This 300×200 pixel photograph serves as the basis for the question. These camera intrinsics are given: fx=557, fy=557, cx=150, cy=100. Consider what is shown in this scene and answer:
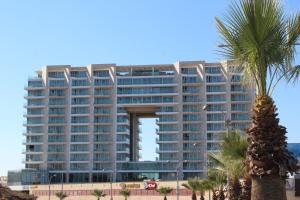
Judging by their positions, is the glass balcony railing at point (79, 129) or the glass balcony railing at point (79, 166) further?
the glass balcony railing at point (79, 129)

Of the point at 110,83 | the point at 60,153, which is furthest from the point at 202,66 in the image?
the point at 60,153

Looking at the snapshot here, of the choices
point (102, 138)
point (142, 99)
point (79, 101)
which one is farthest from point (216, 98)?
point (79, 101)

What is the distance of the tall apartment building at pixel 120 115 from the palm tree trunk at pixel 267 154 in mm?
125012

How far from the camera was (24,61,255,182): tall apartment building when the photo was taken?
138 metres

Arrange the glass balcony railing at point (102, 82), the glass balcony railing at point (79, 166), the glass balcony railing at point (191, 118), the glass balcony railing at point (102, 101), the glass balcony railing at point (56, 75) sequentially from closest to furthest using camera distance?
1. the glass balcony railing at point (79, 166)
2. the glass balcony railing at point (191, 118)
3. the glass balcony railing at point (102, 101)
4. the glass balcony railing at point (102, 82)
5. the glass balcony railing at point (56, 75)

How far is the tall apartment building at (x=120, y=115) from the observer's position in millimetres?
137500

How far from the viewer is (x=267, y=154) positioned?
10.6 m

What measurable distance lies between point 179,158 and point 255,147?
12572cm

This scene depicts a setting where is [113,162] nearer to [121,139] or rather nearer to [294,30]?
[121,139]

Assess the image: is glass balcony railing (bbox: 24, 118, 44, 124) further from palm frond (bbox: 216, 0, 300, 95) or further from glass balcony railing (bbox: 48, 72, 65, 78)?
palm frond (bbox: 216, 0, 300, 95)

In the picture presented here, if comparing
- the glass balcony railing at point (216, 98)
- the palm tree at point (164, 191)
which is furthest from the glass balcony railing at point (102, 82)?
the palm tree at point (164, 191)

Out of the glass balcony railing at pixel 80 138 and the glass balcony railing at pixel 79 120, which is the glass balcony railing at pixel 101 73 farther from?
the glass balcony railing at pixel 80 138

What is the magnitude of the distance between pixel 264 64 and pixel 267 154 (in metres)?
1.76

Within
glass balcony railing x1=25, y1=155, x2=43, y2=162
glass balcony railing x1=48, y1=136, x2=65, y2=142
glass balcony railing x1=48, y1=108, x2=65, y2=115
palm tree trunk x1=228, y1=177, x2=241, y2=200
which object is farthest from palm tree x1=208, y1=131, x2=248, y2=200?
glass balcony railing x1=48, y1=108, x2=65, y2=115
